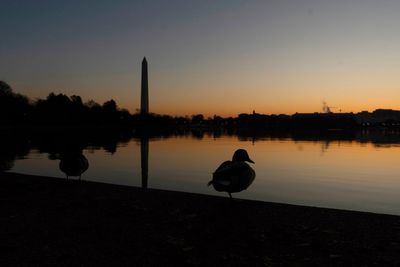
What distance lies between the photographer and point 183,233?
7867 millimetres

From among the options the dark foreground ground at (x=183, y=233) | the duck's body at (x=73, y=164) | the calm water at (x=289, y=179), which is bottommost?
the calm water at (x=289, y=179)

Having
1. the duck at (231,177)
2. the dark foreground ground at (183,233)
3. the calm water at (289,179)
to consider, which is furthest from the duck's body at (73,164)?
the duck at (231,177)

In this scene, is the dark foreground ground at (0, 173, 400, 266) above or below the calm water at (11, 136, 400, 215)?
above

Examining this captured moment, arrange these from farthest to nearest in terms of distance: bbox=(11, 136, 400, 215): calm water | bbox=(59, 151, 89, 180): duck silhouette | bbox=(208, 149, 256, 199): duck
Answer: bbox=(11, 136, 400, 215): calm water → bbox=(59, 151, 89, 180): duck silhouette → bbox=(208, 149, 256, 199): duck

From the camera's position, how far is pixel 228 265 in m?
6.19

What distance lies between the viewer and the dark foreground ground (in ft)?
21.1

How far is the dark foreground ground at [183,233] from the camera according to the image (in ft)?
21.1

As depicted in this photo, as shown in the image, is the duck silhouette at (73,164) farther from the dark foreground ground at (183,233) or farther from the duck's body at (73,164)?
the dark foreground ground at (183,233)

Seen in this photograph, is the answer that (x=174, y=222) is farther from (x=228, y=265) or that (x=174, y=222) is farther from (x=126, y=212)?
(x=228, y=265)

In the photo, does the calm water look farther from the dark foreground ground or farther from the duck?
the dark foreground ground

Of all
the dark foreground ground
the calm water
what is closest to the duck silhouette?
the dark foreground ground

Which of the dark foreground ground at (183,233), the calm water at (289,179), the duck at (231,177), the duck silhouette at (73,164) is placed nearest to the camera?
the dark foreground ground at (183,233)

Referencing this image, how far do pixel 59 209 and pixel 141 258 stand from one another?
4218mm

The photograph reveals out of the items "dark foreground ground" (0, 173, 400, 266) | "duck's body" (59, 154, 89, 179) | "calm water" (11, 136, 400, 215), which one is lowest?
"calm water" (11, 136, 400, 215)
